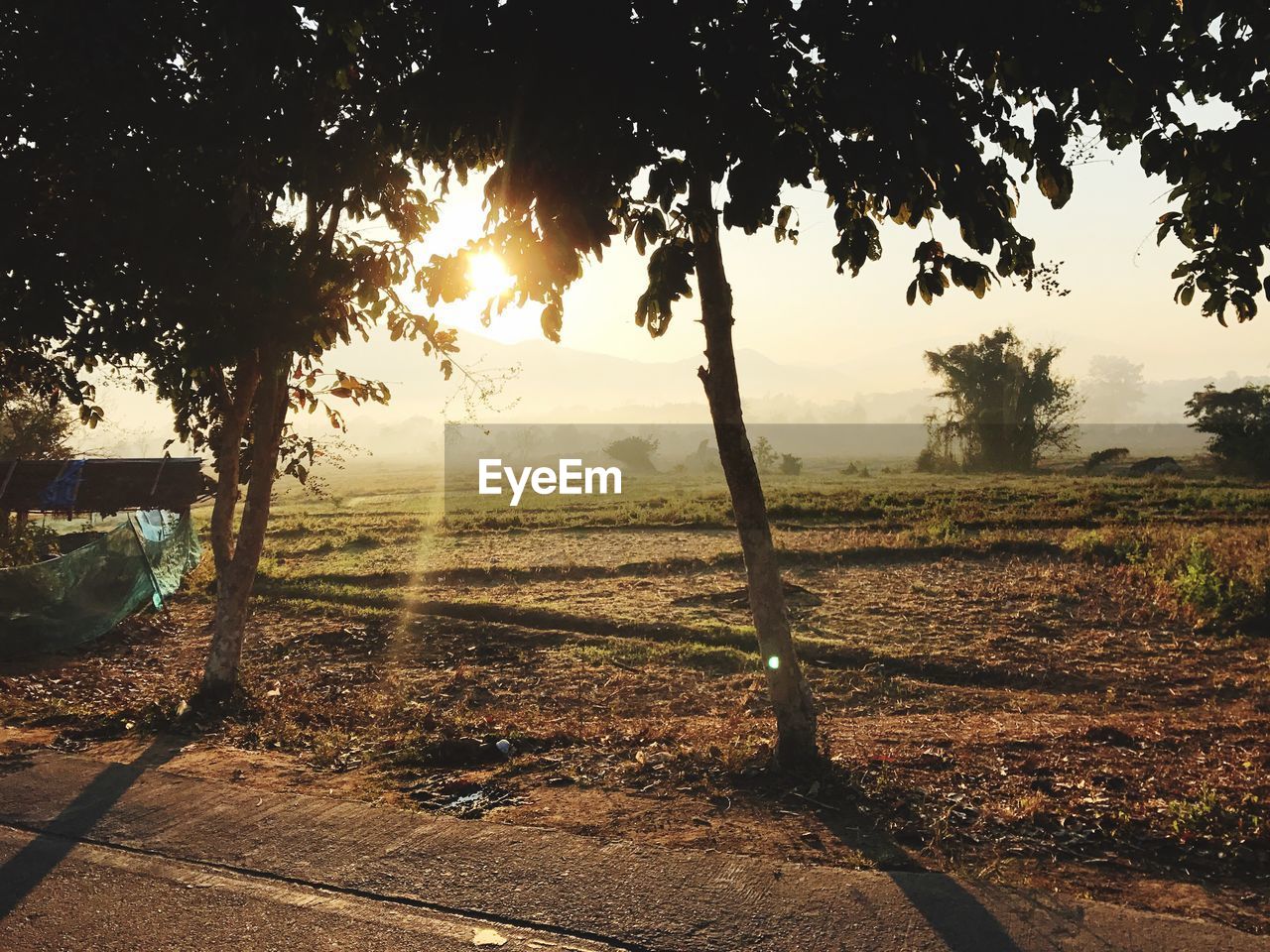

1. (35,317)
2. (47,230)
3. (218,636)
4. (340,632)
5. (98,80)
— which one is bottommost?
(340,632)

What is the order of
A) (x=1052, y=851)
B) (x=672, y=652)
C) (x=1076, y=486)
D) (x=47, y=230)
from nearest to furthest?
(x=1052, y=851), (x=47, y=230), (x=672, y=652), (x=1076, y=486)

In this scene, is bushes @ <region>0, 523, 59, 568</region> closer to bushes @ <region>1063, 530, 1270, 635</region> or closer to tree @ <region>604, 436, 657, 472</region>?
bushes @ <region>1063, 530, 1270, 635</region>

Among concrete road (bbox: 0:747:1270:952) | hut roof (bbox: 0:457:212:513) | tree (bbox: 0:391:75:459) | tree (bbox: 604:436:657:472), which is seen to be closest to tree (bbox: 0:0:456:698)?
concrete road (bbox: 0:747:1270:952)

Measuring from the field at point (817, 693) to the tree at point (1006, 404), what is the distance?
3758 centimetres

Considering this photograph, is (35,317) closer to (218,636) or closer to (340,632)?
(218,636)

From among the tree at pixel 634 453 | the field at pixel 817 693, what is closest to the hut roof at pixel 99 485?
the field at pixel 817 693

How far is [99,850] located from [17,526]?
18.7m

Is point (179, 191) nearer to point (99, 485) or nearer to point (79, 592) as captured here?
point (79, 592)

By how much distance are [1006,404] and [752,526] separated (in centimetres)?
5595

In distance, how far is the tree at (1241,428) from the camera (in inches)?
1710

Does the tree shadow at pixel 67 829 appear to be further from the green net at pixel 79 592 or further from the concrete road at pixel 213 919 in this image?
the green net at pixel 79 592

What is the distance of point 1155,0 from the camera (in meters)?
4.61

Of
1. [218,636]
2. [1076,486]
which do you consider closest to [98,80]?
[218,636]

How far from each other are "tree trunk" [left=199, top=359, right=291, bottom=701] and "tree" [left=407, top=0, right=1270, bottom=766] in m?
4.79
